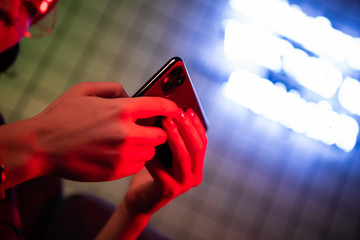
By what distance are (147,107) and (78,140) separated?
162 mm

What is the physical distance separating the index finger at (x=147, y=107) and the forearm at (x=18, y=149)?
205 millimetres

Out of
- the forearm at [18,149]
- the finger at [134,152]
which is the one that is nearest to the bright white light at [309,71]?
the finger at [134,152]

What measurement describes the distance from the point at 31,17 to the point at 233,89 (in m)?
1.56

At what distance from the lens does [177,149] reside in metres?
0.59

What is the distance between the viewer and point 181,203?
1.90 meters

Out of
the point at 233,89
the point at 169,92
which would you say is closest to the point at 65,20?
the point at 233,89

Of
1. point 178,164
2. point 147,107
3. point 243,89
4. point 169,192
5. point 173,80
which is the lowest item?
point 169,192

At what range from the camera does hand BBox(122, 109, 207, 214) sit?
0.59 meters

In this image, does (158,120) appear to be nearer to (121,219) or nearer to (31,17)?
(121,219)

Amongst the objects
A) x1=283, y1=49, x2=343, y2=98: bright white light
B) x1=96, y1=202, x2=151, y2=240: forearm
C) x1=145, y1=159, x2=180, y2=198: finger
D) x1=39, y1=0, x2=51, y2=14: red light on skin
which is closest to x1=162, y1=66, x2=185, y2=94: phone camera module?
x1=145, y1=159, x2=180, y2=198: finger

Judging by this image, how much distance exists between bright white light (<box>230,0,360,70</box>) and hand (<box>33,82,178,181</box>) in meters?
1.94

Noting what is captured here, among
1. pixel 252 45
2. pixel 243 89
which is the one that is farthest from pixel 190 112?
pixel 252 45

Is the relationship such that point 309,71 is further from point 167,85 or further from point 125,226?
point 125,226

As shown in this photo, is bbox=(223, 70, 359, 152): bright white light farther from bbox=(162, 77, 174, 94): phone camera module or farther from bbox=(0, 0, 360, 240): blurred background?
bbox=(162, 77, 174, 94): phone camera module
